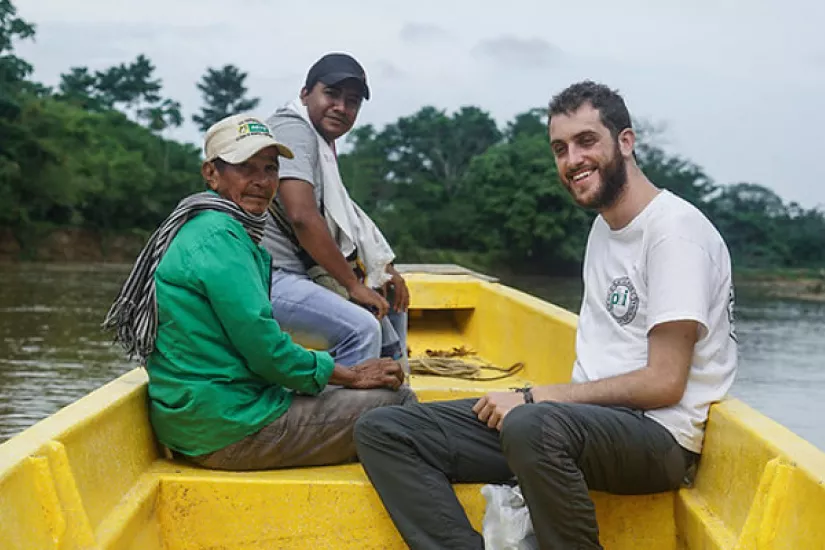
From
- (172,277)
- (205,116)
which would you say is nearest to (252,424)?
(172,277)

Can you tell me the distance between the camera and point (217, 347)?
230cm

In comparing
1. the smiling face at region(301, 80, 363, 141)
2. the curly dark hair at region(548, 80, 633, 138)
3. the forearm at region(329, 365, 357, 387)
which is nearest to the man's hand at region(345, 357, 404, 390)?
the forearm at region(329, 365, 357, 387)

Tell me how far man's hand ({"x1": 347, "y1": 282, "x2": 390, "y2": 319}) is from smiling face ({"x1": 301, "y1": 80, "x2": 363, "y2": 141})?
0.55 meters

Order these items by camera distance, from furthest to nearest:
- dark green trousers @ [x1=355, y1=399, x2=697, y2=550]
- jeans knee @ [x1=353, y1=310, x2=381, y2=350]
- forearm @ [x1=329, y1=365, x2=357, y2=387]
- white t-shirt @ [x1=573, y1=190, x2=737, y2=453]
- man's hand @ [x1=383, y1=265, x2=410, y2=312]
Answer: man's hand @ [x1=383, y1=265, x2=410, y2=312] < jeans knee @ [x1=353, y1=310, x2=381, y2=350] < forearm @ [x1=329, y1=365, x2=357, y2=387] < white t-shirt @ [x1=573, y1=190, x2=737, y2=453] < dark green trousers @ [x1=355, y1=399, x2=697, y2=550]

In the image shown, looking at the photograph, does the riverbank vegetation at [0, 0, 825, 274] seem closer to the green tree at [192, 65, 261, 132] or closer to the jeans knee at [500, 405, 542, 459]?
the green tree at [192, 65, 261, 132]

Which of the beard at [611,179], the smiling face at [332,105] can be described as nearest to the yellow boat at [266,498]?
the beard at [611,179]

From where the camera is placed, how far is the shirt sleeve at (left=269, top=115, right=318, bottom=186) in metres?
3.10

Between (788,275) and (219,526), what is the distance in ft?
144

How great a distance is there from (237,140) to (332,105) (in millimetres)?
912

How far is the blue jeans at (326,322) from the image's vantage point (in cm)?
294

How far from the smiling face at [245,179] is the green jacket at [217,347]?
134 mm

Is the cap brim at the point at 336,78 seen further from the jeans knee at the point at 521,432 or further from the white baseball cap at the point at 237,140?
the jeans knee at the point at 521,432

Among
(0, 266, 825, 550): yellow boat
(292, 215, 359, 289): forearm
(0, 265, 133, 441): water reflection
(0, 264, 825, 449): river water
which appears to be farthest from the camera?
(0, 264, 825, 449): river water

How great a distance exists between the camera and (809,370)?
49.7 feet
